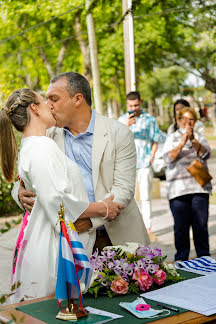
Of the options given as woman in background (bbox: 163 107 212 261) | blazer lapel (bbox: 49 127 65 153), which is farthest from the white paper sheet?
woman in background (bbox: 163 107 212 261)

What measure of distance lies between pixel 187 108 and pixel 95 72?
10737 mm

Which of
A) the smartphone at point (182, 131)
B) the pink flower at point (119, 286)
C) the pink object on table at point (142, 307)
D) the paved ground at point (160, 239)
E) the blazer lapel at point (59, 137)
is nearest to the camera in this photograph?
the pink object on table at point (142, 307)

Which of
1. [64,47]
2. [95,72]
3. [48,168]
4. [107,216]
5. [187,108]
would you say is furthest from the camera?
[64,47]

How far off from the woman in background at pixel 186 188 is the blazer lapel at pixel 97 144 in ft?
8.94

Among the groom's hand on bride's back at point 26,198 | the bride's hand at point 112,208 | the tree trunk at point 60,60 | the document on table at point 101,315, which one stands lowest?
the document on table at point 101,315

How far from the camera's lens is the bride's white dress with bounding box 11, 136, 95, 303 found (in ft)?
10.7

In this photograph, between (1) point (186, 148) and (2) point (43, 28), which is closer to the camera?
(1) point (186, 148)

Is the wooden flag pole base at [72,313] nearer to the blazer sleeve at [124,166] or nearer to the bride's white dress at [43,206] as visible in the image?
the bride's white dress at [43,206]

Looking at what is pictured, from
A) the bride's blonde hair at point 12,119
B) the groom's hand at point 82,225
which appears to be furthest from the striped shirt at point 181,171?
the bride's blonde hair at point 12,119

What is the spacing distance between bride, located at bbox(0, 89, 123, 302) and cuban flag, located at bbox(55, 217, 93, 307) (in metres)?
0.32

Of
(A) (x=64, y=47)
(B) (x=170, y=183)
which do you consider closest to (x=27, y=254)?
(B) (x=170, y=183)

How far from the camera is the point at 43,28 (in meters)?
30.4

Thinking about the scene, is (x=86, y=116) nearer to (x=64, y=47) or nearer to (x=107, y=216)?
(x=107, y=216)

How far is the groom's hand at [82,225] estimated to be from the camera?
3.74 metres
